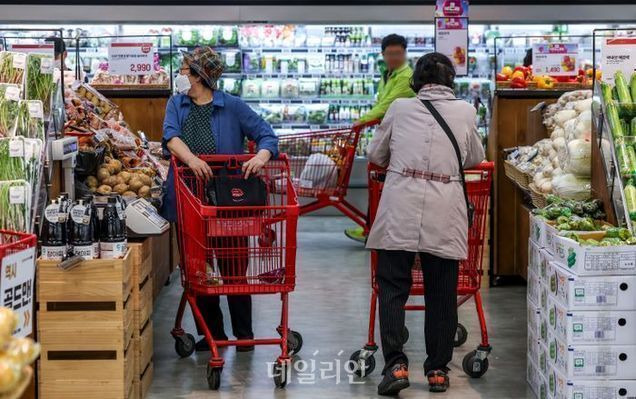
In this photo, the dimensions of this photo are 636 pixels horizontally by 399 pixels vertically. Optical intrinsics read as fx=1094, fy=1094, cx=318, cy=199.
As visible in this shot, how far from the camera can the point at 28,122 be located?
4.99 meters

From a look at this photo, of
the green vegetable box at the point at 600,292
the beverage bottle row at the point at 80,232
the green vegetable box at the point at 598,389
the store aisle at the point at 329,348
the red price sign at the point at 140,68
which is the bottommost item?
the store aisle at the point at 329,348

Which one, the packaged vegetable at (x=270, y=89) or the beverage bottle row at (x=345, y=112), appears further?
the beverage bottle row at (x=345, y=112)

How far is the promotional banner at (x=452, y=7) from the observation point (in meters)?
9.16

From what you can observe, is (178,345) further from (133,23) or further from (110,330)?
(133,23)

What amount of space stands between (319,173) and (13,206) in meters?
5.57

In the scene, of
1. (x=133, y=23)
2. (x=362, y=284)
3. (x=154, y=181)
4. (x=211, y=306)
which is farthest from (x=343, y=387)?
(x=133, y=23)

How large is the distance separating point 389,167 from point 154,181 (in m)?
1.75

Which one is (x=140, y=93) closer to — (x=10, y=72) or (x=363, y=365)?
(x=10, y=72)

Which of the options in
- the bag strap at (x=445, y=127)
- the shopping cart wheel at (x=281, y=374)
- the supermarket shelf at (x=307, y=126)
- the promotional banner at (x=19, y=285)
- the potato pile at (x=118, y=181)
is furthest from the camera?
the supermarket shelf at (x=307, y=126)

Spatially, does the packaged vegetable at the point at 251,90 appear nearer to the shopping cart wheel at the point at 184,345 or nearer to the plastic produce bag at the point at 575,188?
the shopping cart wheel at the point at 184,345

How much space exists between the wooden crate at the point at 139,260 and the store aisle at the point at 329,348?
2.11ft

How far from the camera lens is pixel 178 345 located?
19.8ft

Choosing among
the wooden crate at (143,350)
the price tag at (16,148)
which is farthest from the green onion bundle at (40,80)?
the wooden crate at (143,350)

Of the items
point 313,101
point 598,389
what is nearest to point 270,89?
point 313,101
